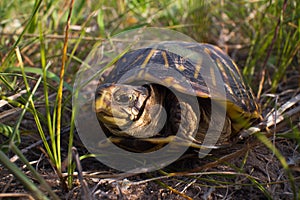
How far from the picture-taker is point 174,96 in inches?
47.8

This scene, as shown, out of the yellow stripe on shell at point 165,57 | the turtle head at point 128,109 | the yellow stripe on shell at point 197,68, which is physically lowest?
the turtle head at point 128,109

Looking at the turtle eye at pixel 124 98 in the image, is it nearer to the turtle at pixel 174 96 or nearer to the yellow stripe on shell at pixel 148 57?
the turtle at pixel 174 96

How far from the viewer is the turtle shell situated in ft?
3.82

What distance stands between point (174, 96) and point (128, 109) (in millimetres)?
230

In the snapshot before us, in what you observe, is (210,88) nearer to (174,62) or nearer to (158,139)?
(174,62)

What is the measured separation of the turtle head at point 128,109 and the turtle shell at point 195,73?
0.26ft

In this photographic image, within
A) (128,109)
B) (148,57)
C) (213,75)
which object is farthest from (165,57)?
(128,109)

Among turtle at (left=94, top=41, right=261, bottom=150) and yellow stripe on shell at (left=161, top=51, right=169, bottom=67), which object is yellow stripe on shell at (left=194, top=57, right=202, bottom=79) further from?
yellow stripe on shell at (left=161, top=51, right=169, bottom=67)

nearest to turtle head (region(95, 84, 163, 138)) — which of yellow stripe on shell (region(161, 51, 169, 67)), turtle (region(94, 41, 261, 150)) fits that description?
turtle (region(94, 41, 261, 150))

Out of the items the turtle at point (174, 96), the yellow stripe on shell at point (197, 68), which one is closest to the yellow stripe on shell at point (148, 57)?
the turtle at point (174, 96)

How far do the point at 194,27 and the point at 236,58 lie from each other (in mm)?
297

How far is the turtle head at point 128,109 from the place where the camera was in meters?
0.98

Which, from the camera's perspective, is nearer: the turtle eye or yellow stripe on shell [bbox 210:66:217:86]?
the turtle eye

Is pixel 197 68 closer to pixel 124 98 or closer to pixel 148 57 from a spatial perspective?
pixel 148 57
